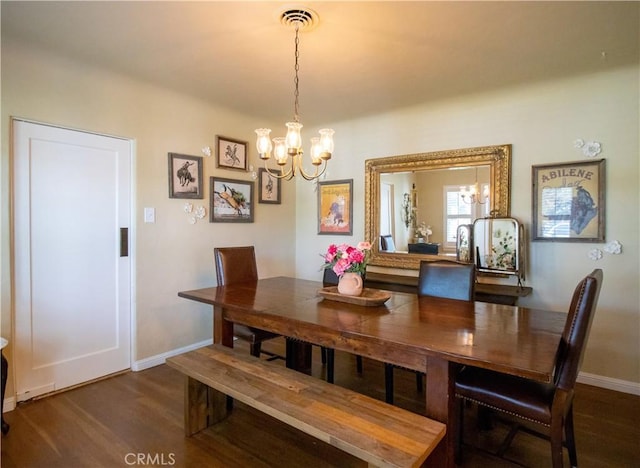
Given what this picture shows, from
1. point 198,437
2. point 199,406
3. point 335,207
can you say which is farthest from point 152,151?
point 198,437

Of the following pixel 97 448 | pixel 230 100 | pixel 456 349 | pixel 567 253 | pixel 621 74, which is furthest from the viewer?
pixel 230 100

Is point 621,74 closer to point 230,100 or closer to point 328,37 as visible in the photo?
point 328,37

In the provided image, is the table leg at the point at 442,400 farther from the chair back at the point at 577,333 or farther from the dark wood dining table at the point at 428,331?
the chair back at the point at 577,333

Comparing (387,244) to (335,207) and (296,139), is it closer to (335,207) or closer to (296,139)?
(335,207)

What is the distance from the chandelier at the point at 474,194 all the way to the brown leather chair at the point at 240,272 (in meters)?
2.03

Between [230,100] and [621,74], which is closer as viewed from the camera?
[621,74]

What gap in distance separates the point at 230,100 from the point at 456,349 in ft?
9.53

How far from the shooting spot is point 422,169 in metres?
3.52

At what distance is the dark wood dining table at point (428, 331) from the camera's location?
4.55 feet

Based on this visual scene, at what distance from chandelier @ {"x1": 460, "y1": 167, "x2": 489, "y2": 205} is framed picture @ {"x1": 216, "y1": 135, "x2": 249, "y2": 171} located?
2.24m

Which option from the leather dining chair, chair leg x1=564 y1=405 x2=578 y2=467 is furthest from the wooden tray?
chair leg x1=564 y1=405 x2=578 y2=467

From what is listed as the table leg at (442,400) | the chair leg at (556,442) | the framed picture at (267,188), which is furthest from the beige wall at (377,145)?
the table leg at (442,400)

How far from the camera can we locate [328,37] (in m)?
2.21

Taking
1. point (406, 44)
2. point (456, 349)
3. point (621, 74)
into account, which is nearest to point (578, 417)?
point (456, 349)
